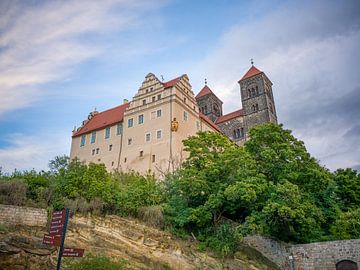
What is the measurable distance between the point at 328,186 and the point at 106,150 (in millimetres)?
21154

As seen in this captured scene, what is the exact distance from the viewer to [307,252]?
18.6 meters

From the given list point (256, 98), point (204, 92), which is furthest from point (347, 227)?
point (204, 92)

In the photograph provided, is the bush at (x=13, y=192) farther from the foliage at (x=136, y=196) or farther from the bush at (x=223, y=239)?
the bush at (x=223, y=239)


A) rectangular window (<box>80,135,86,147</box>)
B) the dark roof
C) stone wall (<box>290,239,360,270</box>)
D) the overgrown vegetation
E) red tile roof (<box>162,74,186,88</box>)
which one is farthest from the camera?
the dark roof

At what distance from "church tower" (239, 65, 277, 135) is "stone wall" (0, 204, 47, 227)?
37.0m

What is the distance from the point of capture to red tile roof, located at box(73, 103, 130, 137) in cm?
3420

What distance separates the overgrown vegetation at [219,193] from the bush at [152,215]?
0.18 feet

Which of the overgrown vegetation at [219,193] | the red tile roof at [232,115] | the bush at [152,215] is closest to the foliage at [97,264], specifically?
the overgrown vegetation at [219,193]

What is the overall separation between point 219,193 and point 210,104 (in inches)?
1592

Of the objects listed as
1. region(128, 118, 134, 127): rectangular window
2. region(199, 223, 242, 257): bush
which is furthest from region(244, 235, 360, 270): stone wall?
region(128, 118, 134, 127): rectangular window

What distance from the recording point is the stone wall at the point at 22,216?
44.5 feet

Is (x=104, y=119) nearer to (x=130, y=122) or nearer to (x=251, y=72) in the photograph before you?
(x=130, y=122)

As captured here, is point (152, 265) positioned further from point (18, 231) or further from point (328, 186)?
point (328, 186)

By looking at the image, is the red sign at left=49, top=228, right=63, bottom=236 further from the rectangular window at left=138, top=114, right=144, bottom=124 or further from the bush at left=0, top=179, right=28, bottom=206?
the rectangular window at left=138, top=114, right=144, bottom=124
